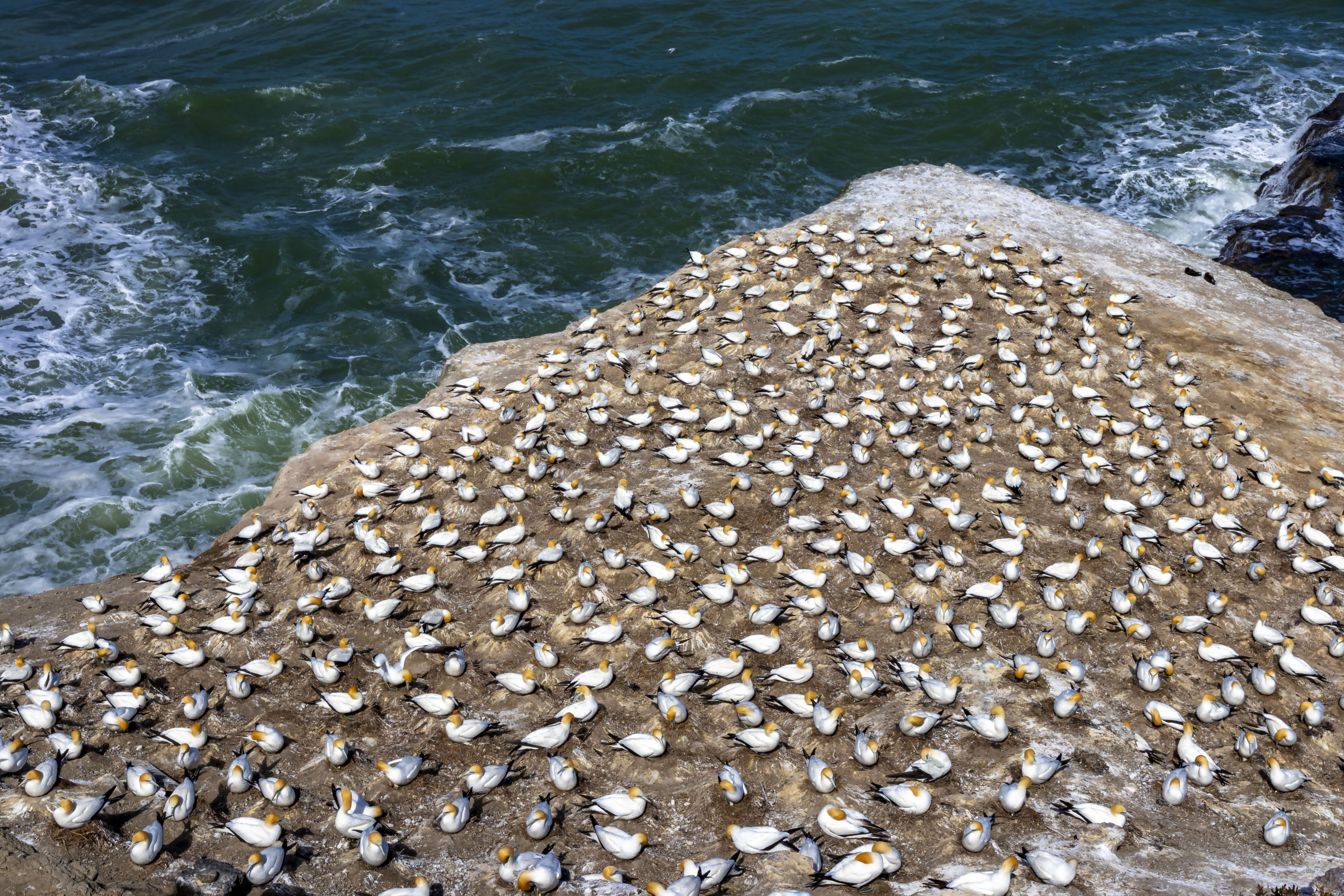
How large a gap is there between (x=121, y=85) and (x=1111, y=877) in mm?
53464

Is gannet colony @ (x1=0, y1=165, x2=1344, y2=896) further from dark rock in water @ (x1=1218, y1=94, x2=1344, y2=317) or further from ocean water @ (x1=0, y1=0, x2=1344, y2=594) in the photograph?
ocean water @ (x1=0, y1=0, x2=1344, y2=594)

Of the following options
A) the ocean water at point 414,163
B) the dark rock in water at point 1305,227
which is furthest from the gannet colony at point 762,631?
the ocean water at point 414,163

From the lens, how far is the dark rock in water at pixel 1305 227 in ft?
91.7

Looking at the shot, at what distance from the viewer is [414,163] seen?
132ft

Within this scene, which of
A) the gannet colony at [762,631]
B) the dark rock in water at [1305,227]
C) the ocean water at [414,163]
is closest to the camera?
the gannet colony at [762,631]

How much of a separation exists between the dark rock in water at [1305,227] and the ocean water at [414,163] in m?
1.56

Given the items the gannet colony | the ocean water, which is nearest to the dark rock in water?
the ocean water

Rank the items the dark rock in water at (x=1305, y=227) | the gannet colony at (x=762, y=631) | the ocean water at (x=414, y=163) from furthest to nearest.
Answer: the dark rock in water at (x=1305, y=227) < the ocean water at (x=414, y=163) < the gannet colony at (x=762, y=631)

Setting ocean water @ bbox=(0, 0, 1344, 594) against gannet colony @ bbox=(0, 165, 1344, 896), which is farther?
ocean water @ bbox=(0, 0, 1344, 594)

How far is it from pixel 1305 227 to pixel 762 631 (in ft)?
89.0

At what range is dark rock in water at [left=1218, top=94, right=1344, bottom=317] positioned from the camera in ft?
91.7

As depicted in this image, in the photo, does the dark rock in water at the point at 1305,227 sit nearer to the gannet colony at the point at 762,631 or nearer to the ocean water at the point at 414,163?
the ocean water at the point at 414,163

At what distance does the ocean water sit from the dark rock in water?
1560mm

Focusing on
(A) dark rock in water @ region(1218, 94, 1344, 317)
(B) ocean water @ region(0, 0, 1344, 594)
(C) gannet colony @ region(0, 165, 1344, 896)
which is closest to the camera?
(C) gannet colony @ region(0, 165, 1344, 896)
